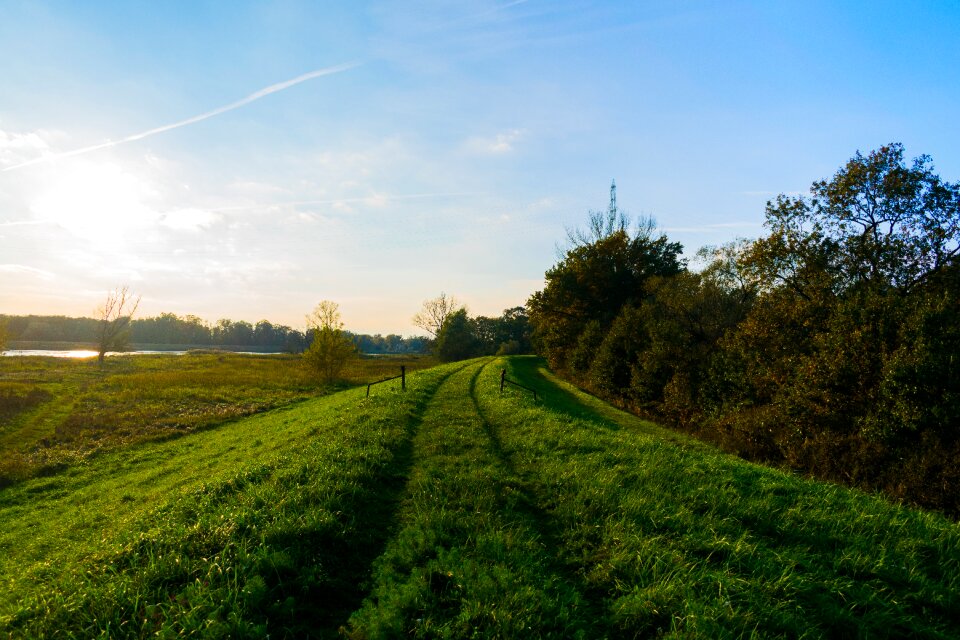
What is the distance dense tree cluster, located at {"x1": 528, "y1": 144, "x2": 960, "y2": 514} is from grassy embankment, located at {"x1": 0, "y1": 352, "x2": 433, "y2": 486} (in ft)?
87.8

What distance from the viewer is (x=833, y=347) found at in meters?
14.7

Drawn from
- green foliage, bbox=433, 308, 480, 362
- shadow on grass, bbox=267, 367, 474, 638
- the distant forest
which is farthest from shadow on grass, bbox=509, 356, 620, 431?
the distant forest

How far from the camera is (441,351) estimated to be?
304ft

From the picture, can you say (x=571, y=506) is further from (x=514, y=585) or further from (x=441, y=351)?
(x=441, y=351)

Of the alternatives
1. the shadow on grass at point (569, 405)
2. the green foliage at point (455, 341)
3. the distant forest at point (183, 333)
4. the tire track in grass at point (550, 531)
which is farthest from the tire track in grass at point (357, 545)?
the distant forest at point (183, 333)

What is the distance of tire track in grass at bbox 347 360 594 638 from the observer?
433 cm

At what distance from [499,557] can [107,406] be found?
3446cm

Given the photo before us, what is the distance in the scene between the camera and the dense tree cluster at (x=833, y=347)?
37.8ft

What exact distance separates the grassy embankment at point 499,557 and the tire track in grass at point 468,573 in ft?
0.09

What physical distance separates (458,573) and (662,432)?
52.5 ft

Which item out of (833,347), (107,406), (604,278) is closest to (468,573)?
(833,347)

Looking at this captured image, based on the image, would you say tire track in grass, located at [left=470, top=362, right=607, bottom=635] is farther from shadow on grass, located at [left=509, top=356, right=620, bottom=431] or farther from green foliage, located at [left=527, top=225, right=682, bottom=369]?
green foliage, located at [left=527, top=225, right=682, bottom=369]

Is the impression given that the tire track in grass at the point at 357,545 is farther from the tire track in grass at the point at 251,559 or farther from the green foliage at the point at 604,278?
the green foliage at the point at 604,278

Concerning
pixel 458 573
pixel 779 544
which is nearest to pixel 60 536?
pixel 458 573
